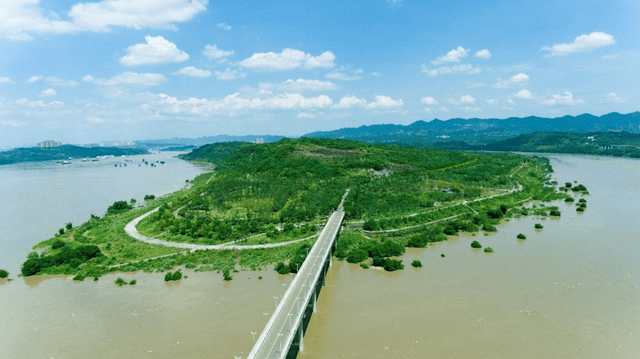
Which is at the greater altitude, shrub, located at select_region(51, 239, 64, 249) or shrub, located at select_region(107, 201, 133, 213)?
shrub, located at select_region(107, 201, 133, 213)

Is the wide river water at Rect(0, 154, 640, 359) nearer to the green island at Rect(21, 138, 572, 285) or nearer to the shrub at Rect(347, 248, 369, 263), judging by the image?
the shrub at Rect(347, 248, 369, 263)

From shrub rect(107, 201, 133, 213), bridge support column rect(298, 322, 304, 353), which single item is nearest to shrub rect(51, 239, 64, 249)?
shrub rect(107, 201, 133, 213)

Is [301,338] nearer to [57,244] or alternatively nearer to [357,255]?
[357,255]

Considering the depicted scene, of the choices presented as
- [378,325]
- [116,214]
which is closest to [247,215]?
[116,214]

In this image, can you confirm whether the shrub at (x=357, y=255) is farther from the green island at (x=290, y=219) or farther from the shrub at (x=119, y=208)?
the shrub at (x=119, y=208)

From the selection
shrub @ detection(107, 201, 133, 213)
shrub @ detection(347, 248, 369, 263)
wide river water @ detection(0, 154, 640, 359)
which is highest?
shrub @ detection(107, 201, 133, 213)

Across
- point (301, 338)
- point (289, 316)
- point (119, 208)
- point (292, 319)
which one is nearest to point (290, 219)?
point (301, 338)

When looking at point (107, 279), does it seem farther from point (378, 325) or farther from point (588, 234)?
point (588, 234)

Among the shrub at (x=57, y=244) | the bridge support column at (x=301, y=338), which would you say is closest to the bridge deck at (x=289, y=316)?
the bridge support column at (x=301, y=338)
